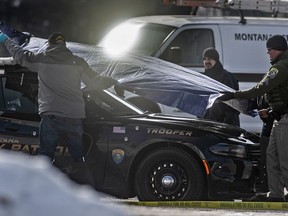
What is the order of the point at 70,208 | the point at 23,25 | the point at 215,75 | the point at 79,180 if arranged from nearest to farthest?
the point at 70,208 < the point at 79,180 < the point at 215,75 < the point at 23,25

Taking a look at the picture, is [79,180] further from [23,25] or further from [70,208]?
[23,25]

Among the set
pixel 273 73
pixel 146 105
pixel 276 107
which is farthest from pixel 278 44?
pixel 146 105

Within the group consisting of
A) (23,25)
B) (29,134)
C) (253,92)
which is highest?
(253,92)

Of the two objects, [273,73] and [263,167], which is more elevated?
[273,73]

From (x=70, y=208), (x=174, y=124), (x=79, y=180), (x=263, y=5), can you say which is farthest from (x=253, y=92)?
(x=70, y=208)

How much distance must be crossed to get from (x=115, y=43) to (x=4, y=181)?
1155 centimetres

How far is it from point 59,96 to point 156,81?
3.65 feet

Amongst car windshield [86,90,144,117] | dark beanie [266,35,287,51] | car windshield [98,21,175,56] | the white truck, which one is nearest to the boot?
dark beanie [266,35,287,51]

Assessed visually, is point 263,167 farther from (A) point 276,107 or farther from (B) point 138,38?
(B) point 138,38

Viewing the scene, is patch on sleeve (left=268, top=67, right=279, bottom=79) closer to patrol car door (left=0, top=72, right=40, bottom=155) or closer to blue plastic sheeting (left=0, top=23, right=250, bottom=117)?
blue plastic sheeting (left=0, top=23, right=250, bottom=117)

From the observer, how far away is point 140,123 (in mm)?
9086

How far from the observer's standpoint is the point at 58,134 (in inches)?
348

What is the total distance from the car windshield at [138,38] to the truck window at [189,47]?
0.19m

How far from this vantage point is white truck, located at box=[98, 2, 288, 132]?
13.5m
